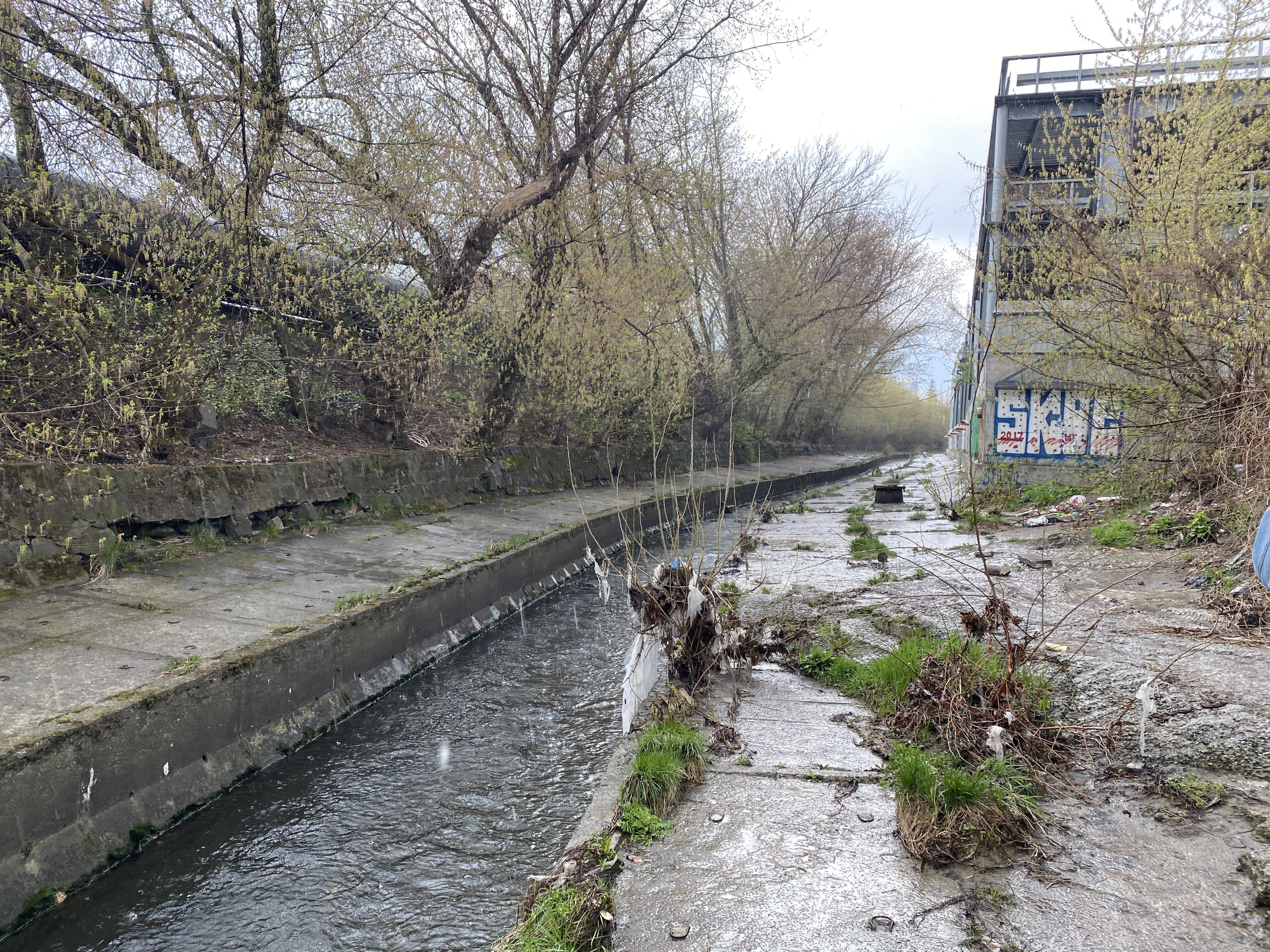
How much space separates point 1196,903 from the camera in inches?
98.6

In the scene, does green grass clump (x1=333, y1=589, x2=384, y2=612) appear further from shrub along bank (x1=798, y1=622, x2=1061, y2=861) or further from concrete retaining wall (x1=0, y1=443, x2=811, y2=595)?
shrub along bank (x1=798, y1=622, x2=1061, y2=861)

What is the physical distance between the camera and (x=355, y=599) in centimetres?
606

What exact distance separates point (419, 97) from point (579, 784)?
397 inches

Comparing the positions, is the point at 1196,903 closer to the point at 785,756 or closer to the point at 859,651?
the point at 785,756

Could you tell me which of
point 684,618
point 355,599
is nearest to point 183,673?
point 355,599

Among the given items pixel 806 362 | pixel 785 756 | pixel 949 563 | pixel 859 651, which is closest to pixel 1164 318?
pixel 949 563

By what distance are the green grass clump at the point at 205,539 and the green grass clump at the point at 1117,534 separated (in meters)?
8.93

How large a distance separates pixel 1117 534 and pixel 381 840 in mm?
8028

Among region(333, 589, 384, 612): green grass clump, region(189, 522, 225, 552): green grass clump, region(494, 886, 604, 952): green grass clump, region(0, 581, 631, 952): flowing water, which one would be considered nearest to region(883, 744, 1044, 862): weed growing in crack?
region(494, 886, 604, 952): green grass clump

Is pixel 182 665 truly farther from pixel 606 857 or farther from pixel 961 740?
pixel 961 740

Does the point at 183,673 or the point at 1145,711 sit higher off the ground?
the point at 1145,711

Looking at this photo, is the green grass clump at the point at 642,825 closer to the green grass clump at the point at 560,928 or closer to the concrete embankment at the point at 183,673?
the green grass clump at the point at 560,928

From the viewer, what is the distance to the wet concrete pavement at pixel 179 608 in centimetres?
395

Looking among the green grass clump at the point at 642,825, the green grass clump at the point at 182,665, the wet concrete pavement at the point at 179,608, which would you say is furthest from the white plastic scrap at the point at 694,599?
the green grass clump at the point at 182,665
